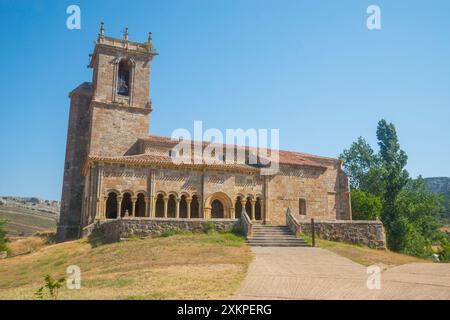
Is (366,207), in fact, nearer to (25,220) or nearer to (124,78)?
(124,78)

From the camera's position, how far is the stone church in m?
30.8

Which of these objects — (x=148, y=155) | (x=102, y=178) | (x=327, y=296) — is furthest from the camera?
(x=148, y=155)

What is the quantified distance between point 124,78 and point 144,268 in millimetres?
26564

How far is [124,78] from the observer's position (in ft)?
126

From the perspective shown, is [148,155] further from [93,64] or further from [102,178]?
[93,64]

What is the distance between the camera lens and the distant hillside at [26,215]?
7760 centimetres

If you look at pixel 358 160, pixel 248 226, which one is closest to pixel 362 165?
pixel 358 160

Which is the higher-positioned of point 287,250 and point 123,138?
point 123,138

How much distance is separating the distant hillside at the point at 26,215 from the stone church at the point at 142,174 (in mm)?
40731

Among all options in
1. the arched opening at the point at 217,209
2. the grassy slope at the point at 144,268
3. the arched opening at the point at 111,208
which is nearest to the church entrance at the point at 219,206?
the arched opening at the point at 217,209

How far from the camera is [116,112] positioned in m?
36.3

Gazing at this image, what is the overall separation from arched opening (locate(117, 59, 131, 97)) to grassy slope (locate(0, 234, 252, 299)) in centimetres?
1667
